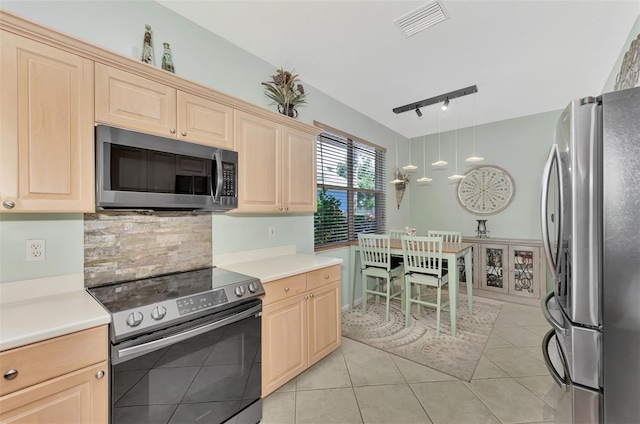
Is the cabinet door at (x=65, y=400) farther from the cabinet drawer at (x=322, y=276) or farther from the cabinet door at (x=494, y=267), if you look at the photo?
the cabinet door at (x=494, y=267)

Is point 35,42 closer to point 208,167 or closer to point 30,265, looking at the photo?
point 208,167

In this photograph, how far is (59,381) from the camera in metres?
1.05

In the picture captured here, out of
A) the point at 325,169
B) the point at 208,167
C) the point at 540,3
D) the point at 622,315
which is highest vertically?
the point at 540,3

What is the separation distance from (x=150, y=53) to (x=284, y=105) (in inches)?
43.5

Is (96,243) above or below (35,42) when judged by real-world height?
below

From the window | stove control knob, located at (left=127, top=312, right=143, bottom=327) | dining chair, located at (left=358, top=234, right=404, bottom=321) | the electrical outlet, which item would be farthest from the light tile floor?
the electrical outlet

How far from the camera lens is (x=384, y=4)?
191cm

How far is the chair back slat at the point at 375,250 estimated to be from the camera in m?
3.26

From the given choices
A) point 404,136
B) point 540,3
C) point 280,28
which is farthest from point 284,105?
point 404,136

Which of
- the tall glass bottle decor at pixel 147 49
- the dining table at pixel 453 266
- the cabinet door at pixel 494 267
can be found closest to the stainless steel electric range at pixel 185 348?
the tall glass bottle decor at pixel 147 49

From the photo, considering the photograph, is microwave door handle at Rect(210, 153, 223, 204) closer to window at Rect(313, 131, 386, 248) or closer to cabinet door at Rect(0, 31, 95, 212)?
cabinet door at Rect(0, 31, 95, 212)

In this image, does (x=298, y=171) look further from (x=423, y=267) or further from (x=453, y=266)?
(x=453, y=266)

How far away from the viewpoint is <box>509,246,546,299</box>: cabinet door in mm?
3816

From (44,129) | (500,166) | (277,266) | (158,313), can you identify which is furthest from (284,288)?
(500,166)
